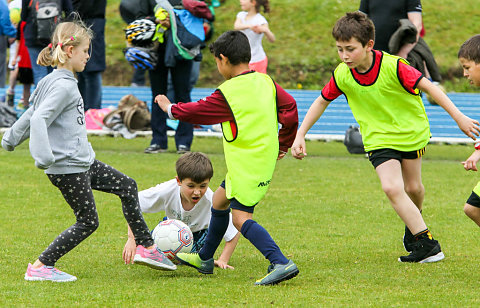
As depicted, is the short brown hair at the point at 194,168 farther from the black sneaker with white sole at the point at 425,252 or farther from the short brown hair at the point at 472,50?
the short brown hair at the point at 472,50

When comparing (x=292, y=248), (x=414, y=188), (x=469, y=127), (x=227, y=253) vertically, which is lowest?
(x=292, y=248)

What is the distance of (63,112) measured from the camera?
15.7 feet

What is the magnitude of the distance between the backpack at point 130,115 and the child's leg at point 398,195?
7399 mm

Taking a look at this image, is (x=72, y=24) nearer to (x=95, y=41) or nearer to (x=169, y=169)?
(x=169, y=169)

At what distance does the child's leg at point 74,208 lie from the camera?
4.79 m

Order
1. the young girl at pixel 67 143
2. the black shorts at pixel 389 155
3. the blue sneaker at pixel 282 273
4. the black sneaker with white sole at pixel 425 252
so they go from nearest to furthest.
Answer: the blue sneaker at pixel 282 273 < the young girl at pixel 67 143 < the black sneaker with white sole at pixel 425 252 < the black shorts at pixel 389 155

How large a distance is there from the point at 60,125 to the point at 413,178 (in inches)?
96.7

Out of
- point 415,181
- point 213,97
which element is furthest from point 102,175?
point 415,181

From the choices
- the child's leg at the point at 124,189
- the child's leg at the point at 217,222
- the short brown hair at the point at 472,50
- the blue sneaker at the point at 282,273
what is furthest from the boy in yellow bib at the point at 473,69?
the child's leg at the point at 124,189

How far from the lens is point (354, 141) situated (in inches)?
435

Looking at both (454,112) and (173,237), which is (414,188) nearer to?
(454,112)

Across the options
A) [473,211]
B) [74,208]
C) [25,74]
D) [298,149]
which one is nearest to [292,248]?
[298,149]

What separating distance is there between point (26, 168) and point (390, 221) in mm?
4370

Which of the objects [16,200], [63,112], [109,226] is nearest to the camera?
[63,112]
